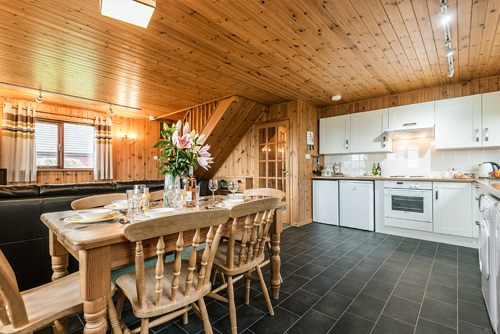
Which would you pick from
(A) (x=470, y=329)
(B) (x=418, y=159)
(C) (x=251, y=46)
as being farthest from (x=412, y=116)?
(A) (x=470, y=329)

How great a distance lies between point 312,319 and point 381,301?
2.23 feet

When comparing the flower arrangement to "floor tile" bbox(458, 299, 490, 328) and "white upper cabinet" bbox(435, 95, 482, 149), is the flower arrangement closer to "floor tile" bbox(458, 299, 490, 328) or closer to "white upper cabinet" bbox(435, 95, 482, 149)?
"floor tile" bbox(458, 299, 490, 328)

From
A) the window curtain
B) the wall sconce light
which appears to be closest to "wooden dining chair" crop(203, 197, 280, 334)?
the window curtain

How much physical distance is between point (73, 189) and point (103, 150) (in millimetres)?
4378

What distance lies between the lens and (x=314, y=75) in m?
3.49

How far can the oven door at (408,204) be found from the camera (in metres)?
3.49

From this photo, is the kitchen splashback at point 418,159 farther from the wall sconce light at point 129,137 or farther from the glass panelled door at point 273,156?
the wall sconce light at point 129,137

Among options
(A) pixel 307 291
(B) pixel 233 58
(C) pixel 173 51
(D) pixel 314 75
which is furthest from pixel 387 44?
(A) pixel 307 291

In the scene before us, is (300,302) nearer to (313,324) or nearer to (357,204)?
(313,324)

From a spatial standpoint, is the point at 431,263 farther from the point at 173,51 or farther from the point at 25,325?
the point at 173,51

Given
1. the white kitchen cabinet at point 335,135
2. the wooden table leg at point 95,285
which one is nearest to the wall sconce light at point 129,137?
the white kitchen cabinet at point 335,135

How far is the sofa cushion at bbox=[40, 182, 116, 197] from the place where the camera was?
2182mm

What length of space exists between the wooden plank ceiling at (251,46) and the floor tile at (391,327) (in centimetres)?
253

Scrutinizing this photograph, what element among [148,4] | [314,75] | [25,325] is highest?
[314,75]
